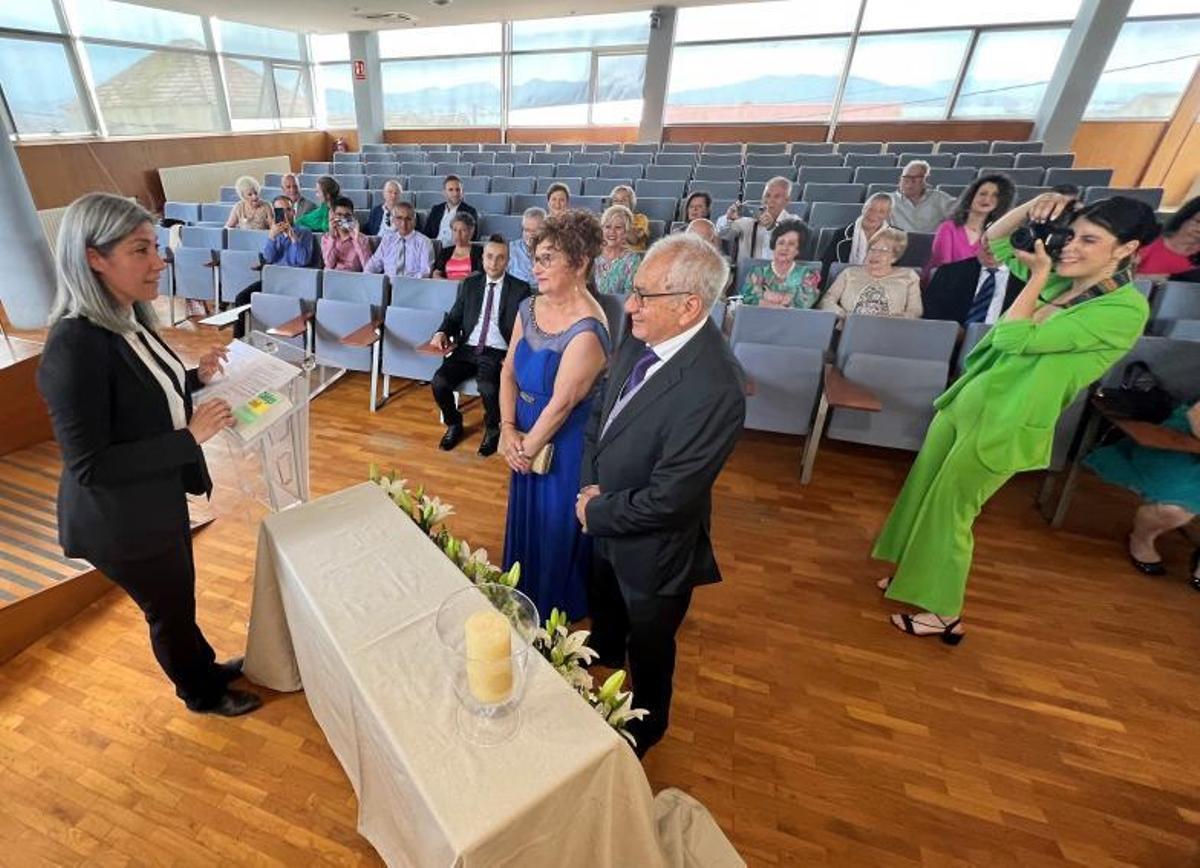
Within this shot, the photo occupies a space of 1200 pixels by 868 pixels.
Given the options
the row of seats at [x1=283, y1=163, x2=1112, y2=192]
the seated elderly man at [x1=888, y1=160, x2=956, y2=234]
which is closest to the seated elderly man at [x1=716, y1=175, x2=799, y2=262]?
the seated elderly man at [x1=888, y1=160, x2=956, y2=234]

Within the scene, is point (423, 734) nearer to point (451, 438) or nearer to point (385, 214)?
point (451, 438)

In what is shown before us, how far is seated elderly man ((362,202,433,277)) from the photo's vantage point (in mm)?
4648

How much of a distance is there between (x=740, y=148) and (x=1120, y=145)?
6070 mm

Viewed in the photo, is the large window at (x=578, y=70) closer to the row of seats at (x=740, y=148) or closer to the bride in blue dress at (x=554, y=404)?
the row of seats at (x=740, y=148)

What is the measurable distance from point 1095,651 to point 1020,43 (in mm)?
10570

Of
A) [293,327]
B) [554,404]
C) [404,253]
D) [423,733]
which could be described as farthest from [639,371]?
[404,253]

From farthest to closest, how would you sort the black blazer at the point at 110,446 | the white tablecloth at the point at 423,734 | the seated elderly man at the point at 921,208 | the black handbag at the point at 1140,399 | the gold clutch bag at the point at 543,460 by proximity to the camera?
the seated elderly man at the point at 921,208, the black handbag at the point at 1140,399, the gold clutch bag at the point at 543,460, the black blazer at the point at 110,446, the white tablecloth at the point at 423,734

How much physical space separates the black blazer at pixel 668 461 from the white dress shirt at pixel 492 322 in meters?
2.06

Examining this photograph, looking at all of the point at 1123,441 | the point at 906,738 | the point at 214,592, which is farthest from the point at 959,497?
the point at 214,592

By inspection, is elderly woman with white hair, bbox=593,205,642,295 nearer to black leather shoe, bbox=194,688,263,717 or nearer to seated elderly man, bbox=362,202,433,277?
seated elderly man, bbox=362,202,433,277

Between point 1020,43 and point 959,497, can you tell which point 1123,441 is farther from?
point 1020,43

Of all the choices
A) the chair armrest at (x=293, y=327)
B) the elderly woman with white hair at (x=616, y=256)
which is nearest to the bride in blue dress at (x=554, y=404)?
the elderly woman with white hair at (x=616, y=256)

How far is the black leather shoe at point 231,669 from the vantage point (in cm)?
181

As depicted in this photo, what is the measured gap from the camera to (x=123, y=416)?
1228 mm
